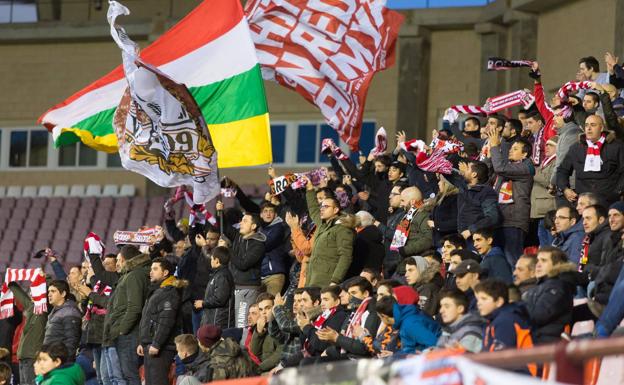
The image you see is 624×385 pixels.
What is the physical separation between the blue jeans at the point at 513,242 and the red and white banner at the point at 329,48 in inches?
88.7

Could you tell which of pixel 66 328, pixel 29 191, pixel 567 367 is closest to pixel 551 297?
pixel 567 367

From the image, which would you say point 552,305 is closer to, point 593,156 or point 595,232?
point 595,232

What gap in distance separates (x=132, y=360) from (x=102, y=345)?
1.39ft

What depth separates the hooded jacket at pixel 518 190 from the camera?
11500 mm

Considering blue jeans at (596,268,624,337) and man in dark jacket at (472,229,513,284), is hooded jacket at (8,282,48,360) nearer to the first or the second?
man in dark jacket at (472,229,513,284)

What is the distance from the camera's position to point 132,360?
12.9 metres

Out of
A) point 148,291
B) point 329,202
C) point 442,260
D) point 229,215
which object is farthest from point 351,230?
point 229,215

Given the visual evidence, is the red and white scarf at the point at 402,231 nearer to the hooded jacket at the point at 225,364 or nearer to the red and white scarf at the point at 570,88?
the red and white scarf at the point at 570,88

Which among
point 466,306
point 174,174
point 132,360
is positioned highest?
point 174,174

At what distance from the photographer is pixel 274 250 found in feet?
43.8

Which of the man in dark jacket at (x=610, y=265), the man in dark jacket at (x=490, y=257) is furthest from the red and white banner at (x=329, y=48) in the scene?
the man in dark jacket at (x=610, y=265)

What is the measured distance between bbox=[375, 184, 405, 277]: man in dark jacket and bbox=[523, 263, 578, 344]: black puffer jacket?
404cm

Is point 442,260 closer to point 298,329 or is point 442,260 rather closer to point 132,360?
point 298,329

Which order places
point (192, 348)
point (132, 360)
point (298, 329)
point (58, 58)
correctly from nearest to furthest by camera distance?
point (298, 329) → point (192, 348) → point (132, 360) → point (58, 58)
